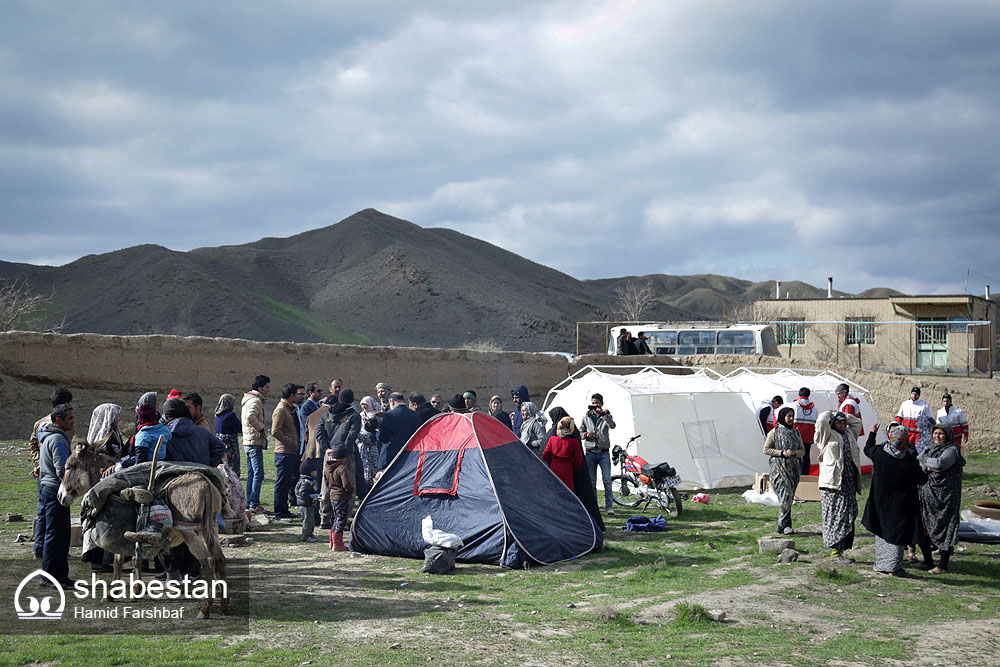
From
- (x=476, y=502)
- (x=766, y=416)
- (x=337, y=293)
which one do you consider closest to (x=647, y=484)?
(x=766, y=416)

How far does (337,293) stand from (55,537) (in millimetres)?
66475

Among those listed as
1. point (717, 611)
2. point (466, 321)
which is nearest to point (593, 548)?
point (717, 611)

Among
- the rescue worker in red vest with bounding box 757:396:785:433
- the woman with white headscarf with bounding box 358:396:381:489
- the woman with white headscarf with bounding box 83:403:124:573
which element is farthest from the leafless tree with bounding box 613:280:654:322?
the woman with white headscarf with bounding box 83:403:124:573

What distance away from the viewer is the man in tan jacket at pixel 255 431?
433 inches

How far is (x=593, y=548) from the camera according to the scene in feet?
30.8

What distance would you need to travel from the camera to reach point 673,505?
1220 centimetres

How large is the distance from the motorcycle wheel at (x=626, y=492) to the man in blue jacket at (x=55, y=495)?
7.87m

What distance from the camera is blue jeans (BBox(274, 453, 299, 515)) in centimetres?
1099

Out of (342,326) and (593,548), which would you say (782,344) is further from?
(342,326)

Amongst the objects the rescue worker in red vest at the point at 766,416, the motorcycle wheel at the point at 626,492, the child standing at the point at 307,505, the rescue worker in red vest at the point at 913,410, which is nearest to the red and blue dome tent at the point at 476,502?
the child standing at the point at 307,505

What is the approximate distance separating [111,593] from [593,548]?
494 cm

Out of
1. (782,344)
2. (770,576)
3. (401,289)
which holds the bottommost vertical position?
(770,576)

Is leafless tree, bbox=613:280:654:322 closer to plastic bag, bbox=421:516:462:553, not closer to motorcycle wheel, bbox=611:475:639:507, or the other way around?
motorcycle wheel, bbox=611:475:639:507

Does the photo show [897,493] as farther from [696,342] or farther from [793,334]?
[793,334]
